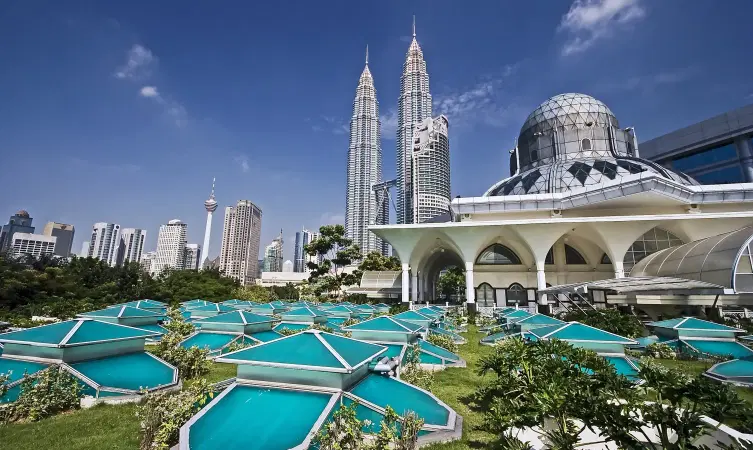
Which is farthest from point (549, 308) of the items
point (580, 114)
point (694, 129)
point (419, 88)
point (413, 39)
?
point (413, 39)

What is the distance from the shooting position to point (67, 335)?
22.5 feet

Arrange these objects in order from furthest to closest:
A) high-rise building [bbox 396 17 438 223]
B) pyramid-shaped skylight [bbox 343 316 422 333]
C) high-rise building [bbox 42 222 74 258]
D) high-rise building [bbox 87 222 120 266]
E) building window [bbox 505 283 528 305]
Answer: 1. high-rise building [bbox 42 222 74 258]
2. high-rise building [bbox 87 222 120 266]
3. high-rise building [bbox 396 17 438 223]
4. building window [bbox 505 283 528 305]
5. pyramid-shaped skylight [bbox 343 316 422 333]

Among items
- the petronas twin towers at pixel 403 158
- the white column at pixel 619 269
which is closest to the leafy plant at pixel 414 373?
the white column at pixel 619 269

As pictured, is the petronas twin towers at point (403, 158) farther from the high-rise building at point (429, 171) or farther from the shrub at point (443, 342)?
the shrub at point (443, 342)

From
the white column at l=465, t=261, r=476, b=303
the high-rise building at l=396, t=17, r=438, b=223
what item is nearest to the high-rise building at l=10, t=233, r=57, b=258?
the high-rise building at l=396, t=17, r=438, b=223

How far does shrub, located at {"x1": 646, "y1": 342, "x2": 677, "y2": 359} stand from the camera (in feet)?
37.4

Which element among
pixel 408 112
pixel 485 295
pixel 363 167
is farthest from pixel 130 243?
pixel 485 295

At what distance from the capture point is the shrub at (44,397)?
18.3 feet

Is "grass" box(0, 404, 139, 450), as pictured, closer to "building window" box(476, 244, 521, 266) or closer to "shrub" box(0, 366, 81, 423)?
"shrub" box(0, 366, 81, 423)

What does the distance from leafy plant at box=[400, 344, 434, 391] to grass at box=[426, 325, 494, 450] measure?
1.03 ft

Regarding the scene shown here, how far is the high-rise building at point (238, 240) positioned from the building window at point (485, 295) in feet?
293

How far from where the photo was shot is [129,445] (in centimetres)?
474

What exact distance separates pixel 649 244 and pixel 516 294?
38.5ft

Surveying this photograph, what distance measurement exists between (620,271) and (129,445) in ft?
105
